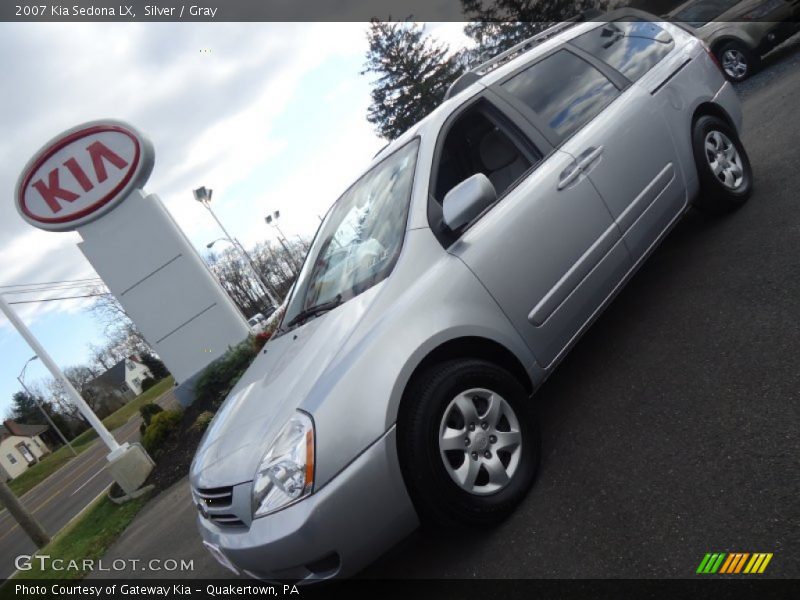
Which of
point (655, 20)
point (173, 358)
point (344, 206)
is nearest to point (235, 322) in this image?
point (173, 358)

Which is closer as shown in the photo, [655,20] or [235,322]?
[655,20]

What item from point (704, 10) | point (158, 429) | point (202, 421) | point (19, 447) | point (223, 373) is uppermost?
point (19, 447)

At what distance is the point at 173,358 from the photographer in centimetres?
1291

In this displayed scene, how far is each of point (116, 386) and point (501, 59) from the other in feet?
289

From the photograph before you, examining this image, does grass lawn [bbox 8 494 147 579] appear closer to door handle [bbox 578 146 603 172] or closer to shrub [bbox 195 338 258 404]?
shrub [bbox 195 338 258 404]

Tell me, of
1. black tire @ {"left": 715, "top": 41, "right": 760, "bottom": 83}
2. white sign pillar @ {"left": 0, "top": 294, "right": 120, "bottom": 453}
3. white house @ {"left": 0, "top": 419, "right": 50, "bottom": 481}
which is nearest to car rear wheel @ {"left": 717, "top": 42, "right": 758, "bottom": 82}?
black tire @ {"left": 715, "top": 41, "right": 760, "bottom": 83}

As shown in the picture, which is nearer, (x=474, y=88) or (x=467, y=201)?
(x=467, y=201)

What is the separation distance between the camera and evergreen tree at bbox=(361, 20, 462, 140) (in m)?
40.0

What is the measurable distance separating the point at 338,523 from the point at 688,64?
4300 millimetres

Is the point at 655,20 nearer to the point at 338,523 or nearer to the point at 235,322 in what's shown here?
the point at 338,523

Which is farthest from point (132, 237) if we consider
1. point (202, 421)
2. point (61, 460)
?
point (61, 460)

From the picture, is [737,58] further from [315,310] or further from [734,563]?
[734,563]

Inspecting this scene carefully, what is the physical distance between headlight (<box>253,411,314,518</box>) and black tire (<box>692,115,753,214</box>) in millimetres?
3569

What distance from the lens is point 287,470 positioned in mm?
2326
